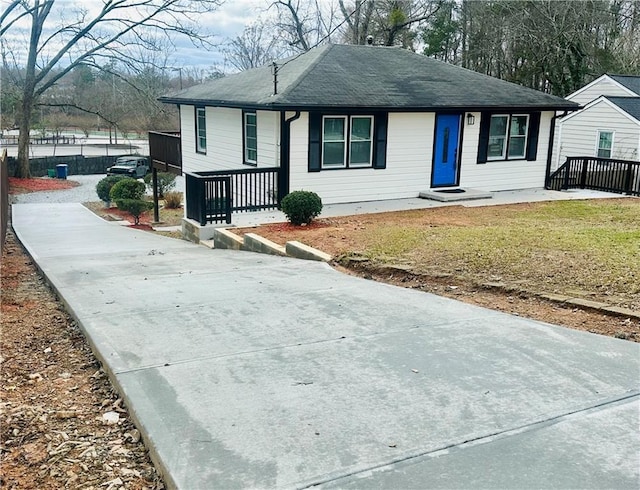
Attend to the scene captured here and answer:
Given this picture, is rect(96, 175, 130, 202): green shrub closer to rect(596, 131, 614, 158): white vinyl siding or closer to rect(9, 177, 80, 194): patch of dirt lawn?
rect(9, 177, 80, 194): patch of dirt lawn

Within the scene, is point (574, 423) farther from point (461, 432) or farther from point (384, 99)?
point (384, 99)

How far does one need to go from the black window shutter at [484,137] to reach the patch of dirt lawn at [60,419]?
12.8 m

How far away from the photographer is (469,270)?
293 inches

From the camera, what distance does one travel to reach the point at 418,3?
35969mm

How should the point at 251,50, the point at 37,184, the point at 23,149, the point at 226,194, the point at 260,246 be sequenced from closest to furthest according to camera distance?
the point at 260,246 < the point at 226,194 < the point at 37,184 < the point at 23,149 < the point at 251,50

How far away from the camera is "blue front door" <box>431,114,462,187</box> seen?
15.6 metres

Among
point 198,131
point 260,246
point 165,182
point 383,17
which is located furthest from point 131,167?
point 260,246

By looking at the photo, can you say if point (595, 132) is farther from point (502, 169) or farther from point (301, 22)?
point (301, 22)

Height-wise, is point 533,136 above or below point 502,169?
above

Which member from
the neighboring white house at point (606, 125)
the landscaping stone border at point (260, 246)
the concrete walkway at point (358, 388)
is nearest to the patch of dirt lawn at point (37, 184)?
the landscaping stone border at point (260, 246)

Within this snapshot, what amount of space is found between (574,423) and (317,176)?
35.9ft

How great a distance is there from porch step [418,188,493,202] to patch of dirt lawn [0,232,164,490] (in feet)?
35.9

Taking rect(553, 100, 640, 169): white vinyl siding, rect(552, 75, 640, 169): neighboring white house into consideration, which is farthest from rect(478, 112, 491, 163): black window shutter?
rect(553, 100, 640, 169): white vinyl siding

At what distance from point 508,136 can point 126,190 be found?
12426 millimetres
